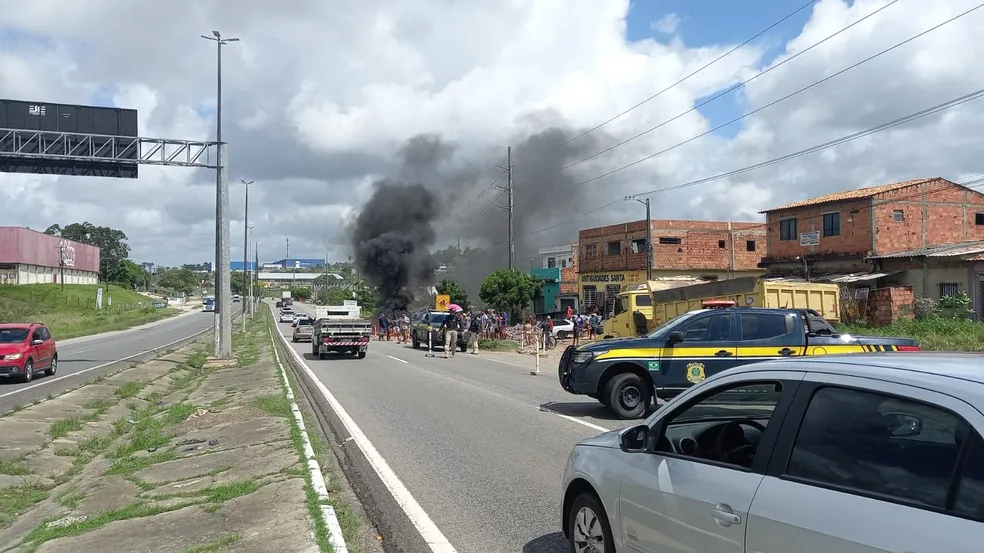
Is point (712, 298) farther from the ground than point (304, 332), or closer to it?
farther from the ground

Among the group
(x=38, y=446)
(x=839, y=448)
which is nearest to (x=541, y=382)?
(x=38, y=446)

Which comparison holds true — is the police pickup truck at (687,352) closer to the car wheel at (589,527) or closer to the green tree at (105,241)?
the car wheel at (589,527)

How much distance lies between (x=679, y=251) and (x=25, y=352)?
3981 cm

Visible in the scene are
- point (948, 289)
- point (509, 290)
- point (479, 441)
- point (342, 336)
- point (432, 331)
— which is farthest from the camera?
point (509, 290)

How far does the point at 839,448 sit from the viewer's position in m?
3.14

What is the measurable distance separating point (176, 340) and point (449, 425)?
1355 inches

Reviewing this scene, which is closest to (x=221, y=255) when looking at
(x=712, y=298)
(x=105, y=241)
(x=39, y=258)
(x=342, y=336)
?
(x=342, y=336)

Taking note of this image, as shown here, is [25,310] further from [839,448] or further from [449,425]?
[839,448]

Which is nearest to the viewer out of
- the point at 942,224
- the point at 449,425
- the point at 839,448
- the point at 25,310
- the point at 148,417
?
the point at 839,448

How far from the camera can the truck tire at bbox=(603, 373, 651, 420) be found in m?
11.8

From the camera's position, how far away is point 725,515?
3457mm

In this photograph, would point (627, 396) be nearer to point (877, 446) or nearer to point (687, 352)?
point (687, 352)

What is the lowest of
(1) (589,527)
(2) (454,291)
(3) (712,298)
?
(1) (589,527)

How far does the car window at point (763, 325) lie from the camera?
11812mm
